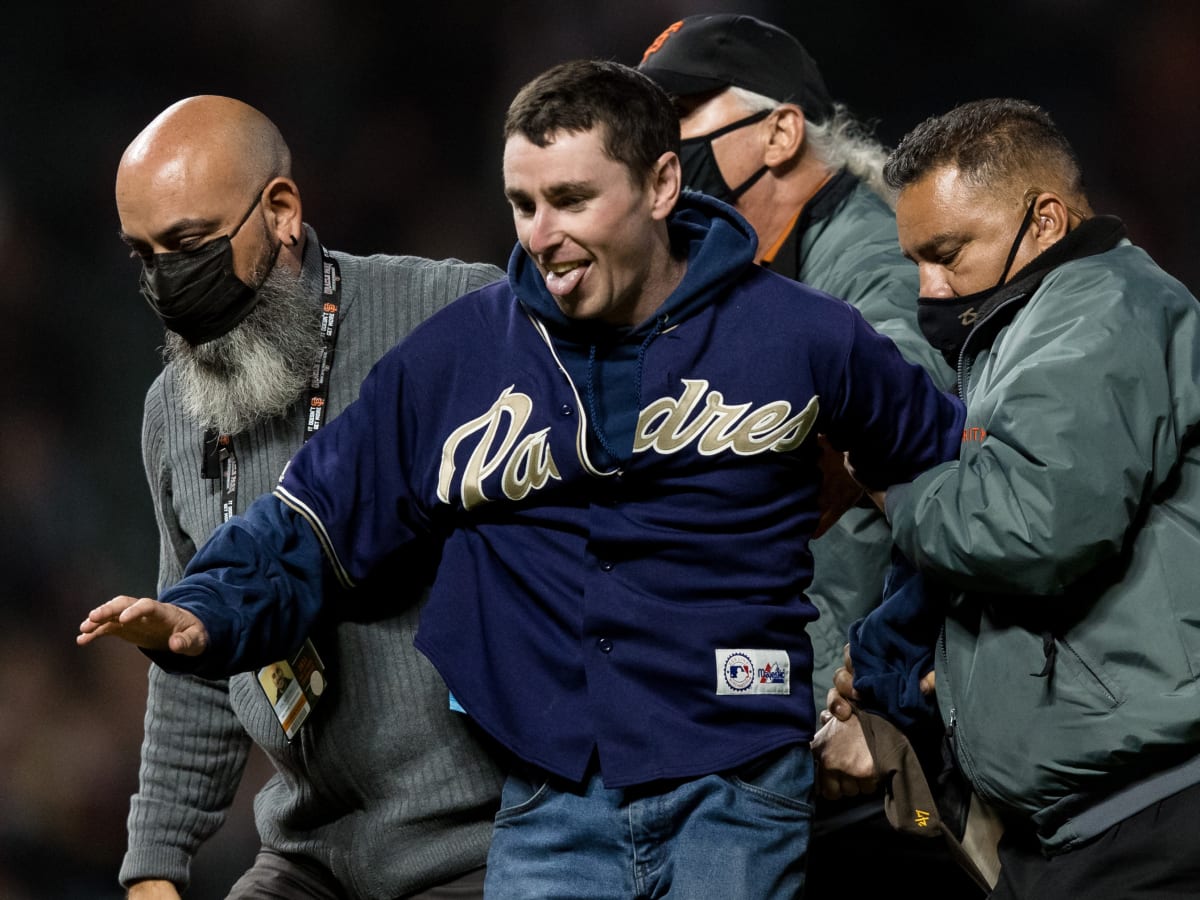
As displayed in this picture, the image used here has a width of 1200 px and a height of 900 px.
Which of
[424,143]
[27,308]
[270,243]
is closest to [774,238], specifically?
[270,243]

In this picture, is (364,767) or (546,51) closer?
(364,767)

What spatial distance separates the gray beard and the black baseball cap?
3.55ft

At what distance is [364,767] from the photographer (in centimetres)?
221

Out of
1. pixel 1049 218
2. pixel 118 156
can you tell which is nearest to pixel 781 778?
pixel 1049 218

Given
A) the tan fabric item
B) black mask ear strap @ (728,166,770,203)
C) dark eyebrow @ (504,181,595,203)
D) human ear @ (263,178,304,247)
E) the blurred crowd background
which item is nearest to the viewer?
dark eyebrow @ (504,181,595,203)

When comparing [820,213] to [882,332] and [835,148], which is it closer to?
[835,148]

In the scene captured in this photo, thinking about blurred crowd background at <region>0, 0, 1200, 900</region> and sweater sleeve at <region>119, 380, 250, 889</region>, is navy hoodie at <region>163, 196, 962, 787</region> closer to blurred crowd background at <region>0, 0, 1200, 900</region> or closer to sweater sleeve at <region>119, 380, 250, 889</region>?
sweater sleeve at <region>119, 380, 250, 889</region>

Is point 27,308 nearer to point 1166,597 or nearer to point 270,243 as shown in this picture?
point 270,243

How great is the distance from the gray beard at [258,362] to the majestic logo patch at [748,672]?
2.58ft

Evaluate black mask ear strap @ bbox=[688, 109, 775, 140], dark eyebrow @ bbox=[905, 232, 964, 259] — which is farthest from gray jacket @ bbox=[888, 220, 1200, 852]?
black mask ear strap @ bbox=[688, 109, 775, 140]

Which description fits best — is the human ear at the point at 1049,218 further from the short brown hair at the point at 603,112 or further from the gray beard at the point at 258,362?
the gray beard at the point at 258,362

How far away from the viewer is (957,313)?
2012 mm

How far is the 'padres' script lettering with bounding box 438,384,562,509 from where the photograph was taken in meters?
1.89

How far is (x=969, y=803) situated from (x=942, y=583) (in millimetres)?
357
